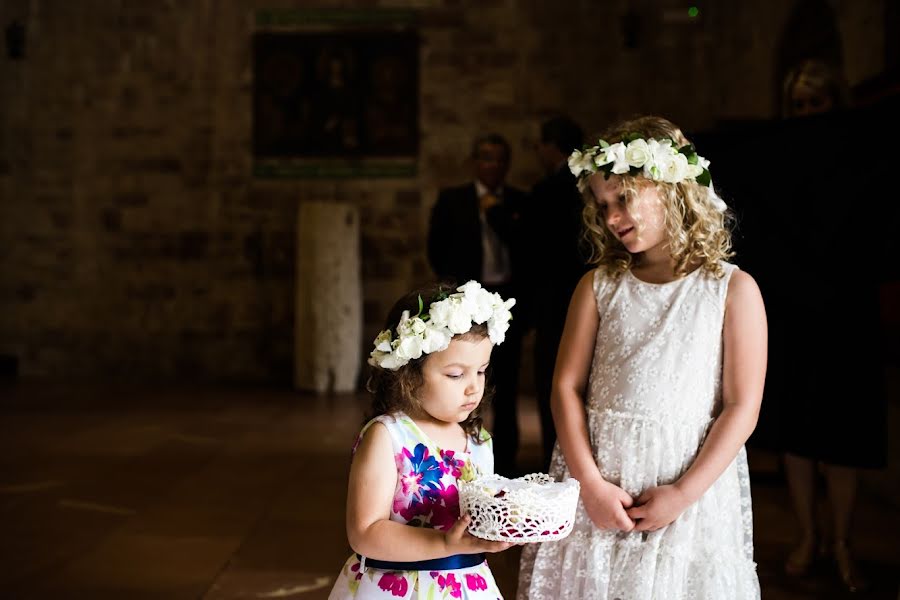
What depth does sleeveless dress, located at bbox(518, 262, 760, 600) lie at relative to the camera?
6.21 ft

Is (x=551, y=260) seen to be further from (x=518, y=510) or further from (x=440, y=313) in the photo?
(x=518, y=510)

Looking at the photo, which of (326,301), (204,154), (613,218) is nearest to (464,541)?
(613,218)

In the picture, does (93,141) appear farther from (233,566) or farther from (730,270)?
(730,270)

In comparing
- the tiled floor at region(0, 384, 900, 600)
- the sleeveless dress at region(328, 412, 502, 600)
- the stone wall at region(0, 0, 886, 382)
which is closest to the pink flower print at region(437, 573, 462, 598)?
the sleeveless dress at region(328, 412, 502, 600)

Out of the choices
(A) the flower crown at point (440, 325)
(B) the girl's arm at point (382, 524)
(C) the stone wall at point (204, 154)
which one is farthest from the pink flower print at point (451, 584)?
(C) the stone wall at point (204, 154)

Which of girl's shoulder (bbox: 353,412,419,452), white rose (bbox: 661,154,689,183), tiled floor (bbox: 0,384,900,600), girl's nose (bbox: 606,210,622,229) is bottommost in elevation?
tiled floor (bbox: 0,384,900,600)

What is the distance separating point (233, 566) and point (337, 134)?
19.0 ft

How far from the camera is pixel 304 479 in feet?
15.4

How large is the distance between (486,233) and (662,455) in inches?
133

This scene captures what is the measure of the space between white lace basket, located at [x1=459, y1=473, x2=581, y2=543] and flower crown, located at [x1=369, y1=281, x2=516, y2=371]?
245 millimetres

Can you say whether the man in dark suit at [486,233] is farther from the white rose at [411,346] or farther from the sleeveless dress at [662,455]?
the white rose at [411,346]

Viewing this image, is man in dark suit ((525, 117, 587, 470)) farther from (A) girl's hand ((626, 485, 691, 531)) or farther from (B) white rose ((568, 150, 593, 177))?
(A) girl's hand ((626, 485, 691, 531))

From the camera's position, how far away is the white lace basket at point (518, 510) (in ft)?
4.69

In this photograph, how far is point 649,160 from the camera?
1910 millimetres
